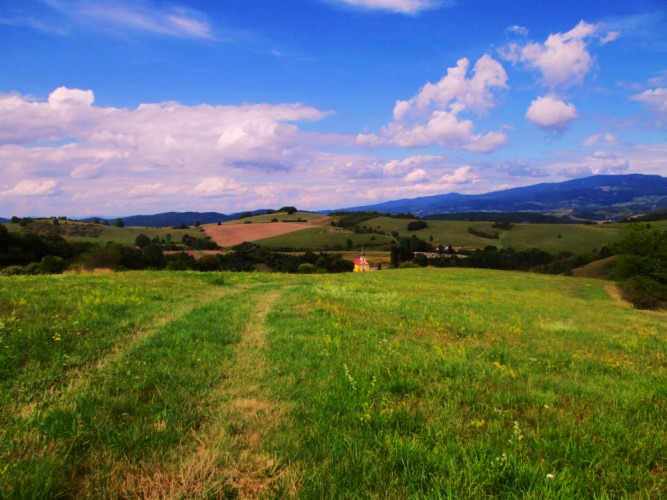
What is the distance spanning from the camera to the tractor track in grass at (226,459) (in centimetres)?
277

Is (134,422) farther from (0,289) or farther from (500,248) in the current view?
(500,248)

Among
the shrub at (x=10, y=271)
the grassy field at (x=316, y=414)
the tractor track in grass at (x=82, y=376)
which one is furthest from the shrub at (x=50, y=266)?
the grassy field at (x=316, y=414)

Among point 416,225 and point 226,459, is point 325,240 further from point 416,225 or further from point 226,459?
point 226,459

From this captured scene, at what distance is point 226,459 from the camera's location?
3.14m

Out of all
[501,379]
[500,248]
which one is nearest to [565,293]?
[501,379]

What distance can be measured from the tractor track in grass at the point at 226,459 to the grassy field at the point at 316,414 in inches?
0.6

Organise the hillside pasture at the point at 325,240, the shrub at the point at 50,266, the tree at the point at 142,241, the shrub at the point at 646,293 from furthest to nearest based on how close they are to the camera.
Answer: the hillside pasture at the point at 325,240, the tree at the point at 142,241, the shrub at the point at 646,293, the shrub at the point at 50,266

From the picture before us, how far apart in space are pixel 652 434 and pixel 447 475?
Answer: 2.70 meters

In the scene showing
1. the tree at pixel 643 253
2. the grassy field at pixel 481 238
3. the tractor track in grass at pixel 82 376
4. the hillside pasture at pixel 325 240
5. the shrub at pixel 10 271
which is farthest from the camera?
the hillside pasture at pixel 325 240

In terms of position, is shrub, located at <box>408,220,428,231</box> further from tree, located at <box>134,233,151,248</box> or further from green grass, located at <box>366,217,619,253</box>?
tree, located at <box>134,233,151,248</box>

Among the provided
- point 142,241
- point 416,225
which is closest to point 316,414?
point 142,241

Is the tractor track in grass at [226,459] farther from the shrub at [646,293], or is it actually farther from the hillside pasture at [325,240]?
the hillside pasture at [325,240]

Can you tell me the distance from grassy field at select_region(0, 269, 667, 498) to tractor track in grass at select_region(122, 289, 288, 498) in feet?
0.05

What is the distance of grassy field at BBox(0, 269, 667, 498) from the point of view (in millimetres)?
2848
